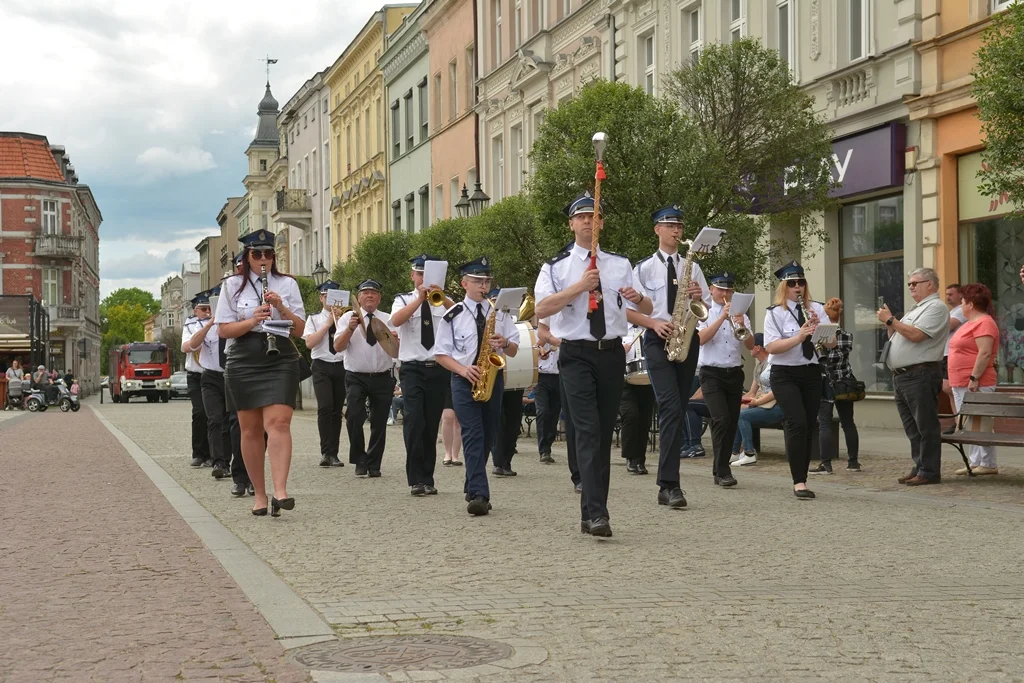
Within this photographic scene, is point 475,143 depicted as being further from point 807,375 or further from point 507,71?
point 807,375

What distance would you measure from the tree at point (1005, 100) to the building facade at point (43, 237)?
87.3 meters

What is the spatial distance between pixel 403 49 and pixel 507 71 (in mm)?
13657

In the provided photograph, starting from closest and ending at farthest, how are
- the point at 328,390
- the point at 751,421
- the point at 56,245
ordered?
the point at 751,421 < the point at 328,390 < the point at 56,245

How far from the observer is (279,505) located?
1005cm

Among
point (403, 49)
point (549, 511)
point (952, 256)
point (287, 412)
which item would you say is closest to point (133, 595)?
point (287, 412)

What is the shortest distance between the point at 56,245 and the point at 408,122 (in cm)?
5179

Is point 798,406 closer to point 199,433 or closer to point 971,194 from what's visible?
point 199,433

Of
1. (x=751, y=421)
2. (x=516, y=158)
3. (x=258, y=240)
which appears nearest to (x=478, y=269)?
(x=258, y=240)

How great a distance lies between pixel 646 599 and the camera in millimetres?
6586

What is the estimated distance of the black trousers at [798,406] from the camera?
11.1 metres

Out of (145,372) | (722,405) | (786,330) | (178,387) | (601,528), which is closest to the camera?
(601,528)

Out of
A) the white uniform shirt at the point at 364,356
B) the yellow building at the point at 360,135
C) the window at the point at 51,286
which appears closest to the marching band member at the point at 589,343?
the white uniform shirt at the point at 364,356

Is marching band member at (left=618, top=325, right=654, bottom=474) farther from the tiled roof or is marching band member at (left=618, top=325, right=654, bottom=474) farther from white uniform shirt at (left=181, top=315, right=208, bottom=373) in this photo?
the tiled roof

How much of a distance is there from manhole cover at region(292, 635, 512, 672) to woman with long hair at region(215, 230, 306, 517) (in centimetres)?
423
